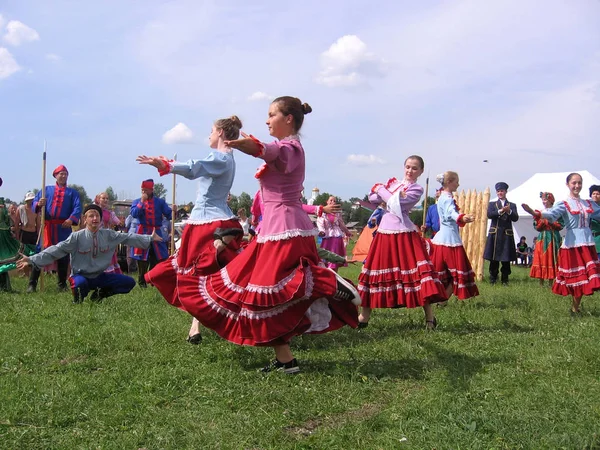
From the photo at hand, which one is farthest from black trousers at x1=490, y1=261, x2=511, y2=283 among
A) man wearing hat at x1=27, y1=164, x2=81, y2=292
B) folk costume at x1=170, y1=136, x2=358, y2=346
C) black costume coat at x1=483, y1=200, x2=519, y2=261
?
folk costume at x1=170, y1=136, x2=358, y2=346

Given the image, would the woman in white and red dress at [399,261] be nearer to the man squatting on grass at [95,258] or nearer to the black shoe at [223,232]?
the black shoe at [223,232]

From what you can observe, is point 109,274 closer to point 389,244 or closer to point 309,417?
point 389,244

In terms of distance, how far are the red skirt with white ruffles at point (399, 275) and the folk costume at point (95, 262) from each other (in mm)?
2856

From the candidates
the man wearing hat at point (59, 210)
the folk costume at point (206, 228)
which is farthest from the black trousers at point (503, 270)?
the folk costume at point (206, 228)

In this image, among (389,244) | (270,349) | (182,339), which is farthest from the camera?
(389,244)

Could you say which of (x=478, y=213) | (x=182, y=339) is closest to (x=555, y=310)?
(x=182, y=339)

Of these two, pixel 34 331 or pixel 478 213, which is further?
pixel 478 213

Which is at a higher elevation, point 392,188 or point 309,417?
point 392,188

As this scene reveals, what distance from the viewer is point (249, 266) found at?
418cm

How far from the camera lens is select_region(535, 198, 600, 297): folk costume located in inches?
278

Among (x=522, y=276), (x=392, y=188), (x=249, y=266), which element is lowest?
(x=522, y=276)

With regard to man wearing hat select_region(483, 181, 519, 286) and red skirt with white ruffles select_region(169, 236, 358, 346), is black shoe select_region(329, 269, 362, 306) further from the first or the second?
man wearing hat select_region(483, 181, 519, 286)

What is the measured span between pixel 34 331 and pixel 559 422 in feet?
14.9

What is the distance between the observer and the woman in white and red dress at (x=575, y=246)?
23.2 ft
